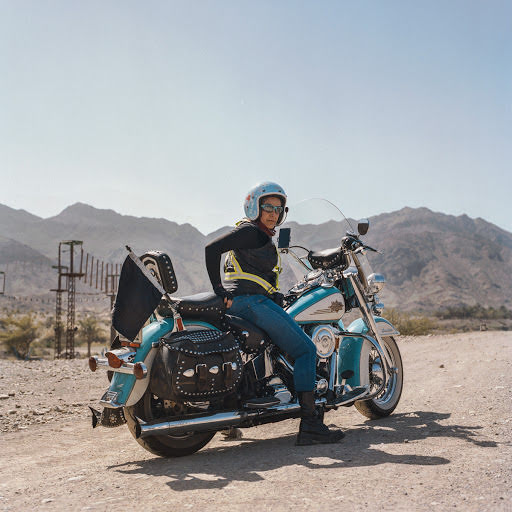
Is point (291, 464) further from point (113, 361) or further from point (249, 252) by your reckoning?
point (249, 252)

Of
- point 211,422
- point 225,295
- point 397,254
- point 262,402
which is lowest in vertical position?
point 211,422

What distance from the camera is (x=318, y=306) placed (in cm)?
576

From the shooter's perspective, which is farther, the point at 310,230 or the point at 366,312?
the point at 310,230

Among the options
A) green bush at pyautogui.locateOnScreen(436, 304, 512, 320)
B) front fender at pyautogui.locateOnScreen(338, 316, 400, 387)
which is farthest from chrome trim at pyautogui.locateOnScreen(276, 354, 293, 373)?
green bush at pyautogui.locateOnScreen(436, 304, 512, 320)

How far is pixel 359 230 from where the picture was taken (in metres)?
5.93

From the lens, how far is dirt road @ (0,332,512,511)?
358 cm

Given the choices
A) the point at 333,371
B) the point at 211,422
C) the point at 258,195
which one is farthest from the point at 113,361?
the point at 333,371

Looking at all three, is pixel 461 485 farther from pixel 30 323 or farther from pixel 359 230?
pixel 30 323

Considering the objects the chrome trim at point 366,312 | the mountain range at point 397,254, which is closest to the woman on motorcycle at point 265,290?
the chrome trim at point 366,312

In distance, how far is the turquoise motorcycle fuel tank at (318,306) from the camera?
224 inches

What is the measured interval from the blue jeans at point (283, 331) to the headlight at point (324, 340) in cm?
40

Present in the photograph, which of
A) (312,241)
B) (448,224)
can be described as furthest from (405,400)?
(448,224)

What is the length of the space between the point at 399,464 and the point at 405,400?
309 cm

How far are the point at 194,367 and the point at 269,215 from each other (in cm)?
161
